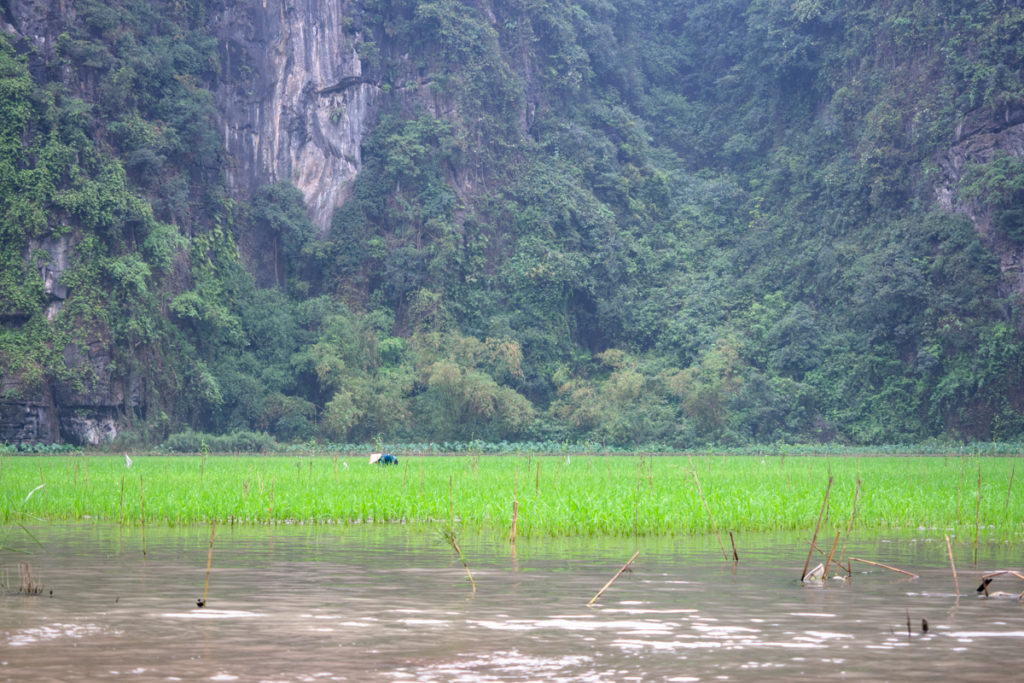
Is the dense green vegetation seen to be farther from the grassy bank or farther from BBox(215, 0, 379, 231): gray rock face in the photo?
the grassy bank

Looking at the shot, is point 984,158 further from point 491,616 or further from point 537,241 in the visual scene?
point 491,616

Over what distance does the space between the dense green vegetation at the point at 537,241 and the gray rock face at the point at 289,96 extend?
947 mm

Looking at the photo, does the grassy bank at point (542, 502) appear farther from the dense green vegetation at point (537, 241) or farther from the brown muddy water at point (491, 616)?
the dense green vegetation at point (537, 241)

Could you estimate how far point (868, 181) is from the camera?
155 ft

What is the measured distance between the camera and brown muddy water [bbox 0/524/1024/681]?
18.7 ft

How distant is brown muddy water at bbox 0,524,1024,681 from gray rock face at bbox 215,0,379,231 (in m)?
38.8

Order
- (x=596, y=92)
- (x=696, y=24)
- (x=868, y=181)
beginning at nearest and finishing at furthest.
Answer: (x=868, y=181) → (x=596, y=92) → (x=696, y=24)

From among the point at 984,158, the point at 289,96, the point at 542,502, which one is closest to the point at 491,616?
the point at 542,502

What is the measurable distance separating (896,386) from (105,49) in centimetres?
3165

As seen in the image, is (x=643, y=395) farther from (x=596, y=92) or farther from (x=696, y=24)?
(x=696, y=24)

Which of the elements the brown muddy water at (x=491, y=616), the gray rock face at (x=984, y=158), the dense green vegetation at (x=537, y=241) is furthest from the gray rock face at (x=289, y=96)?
the brown muddy water at (x=491, y=616)

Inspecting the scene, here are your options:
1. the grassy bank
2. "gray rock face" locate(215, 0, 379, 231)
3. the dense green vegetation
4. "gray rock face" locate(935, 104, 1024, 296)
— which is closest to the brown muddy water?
the grassy bank

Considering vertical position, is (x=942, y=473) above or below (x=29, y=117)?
below

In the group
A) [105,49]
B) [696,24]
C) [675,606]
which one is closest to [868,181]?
A: [696,24]
